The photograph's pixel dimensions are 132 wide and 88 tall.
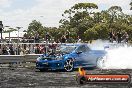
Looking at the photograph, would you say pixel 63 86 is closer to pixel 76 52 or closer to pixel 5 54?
pixel 76 52

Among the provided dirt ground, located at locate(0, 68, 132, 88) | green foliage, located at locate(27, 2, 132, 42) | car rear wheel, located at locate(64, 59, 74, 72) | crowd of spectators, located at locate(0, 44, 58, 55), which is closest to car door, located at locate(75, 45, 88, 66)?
car rear wheel, located at locate(64, 59, 74, 72)

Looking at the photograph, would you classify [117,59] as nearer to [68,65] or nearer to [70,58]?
[70,58]

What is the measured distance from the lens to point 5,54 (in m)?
26.1

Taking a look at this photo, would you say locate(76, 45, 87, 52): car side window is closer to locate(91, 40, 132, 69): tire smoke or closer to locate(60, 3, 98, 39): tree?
locate(91, 40, 132, 69): tire smoke

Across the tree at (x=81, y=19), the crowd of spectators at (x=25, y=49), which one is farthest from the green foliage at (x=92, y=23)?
the crowd of spectators at (x=25, y=49)

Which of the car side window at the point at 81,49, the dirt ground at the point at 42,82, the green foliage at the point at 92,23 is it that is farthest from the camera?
the green foliage at the point at 92,23

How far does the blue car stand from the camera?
19.6 metres

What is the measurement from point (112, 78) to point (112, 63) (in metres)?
11.9

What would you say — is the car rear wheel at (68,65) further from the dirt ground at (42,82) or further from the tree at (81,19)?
the tree at (81,19)

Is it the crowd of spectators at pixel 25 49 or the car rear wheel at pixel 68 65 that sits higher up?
the crowd of spectators at pixel 25 49

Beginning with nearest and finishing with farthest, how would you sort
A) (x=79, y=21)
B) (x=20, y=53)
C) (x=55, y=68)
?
(x=55, y=68)
(x=20, y=53)
(x=79, y=21)

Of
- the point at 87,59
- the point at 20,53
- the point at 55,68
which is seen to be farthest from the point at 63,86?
the point at 20,53

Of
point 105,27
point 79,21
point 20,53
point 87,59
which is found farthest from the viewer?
point 79,21

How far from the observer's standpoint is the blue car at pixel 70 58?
1964cm
